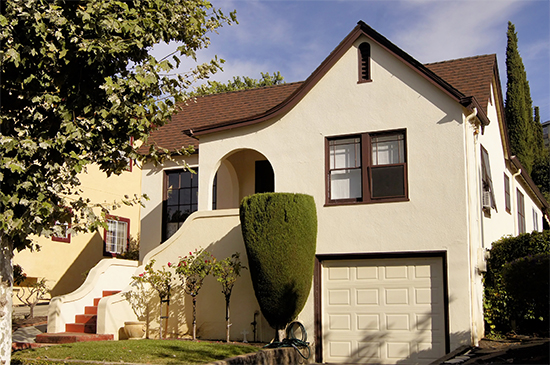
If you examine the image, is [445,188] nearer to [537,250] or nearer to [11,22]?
[537,250]

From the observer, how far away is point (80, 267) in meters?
21.6

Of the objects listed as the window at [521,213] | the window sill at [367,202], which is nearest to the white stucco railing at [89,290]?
the window sill at [367,202]

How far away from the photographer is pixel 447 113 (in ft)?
45.5

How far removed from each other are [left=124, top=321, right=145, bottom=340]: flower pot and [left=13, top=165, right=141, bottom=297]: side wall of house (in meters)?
5.87

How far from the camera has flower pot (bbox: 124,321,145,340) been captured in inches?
567

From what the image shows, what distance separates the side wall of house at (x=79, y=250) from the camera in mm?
19734

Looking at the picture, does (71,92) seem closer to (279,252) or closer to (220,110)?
(279,252)

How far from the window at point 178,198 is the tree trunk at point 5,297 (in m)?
10.8

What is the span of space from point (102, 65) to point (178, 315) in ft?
28.0

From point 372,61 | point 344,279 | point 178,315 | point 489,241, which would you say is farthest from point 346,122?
point 178,315

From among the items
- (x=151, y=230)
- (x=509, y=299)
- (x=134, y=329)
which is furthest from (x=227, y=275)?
(x=509, y=299)

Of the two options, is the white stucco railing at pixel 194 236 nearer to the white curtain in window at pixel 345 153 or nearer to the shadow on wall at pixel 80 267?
the white curtain in window at pixel 345 153

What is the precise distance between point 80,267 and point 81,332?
742 cm

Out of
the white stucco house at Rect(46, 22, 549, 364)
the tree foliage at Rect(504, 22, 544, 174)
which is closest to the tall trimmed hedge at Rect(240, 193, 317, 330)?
the white stucco house at Rect(46, 22, 549, 364)
